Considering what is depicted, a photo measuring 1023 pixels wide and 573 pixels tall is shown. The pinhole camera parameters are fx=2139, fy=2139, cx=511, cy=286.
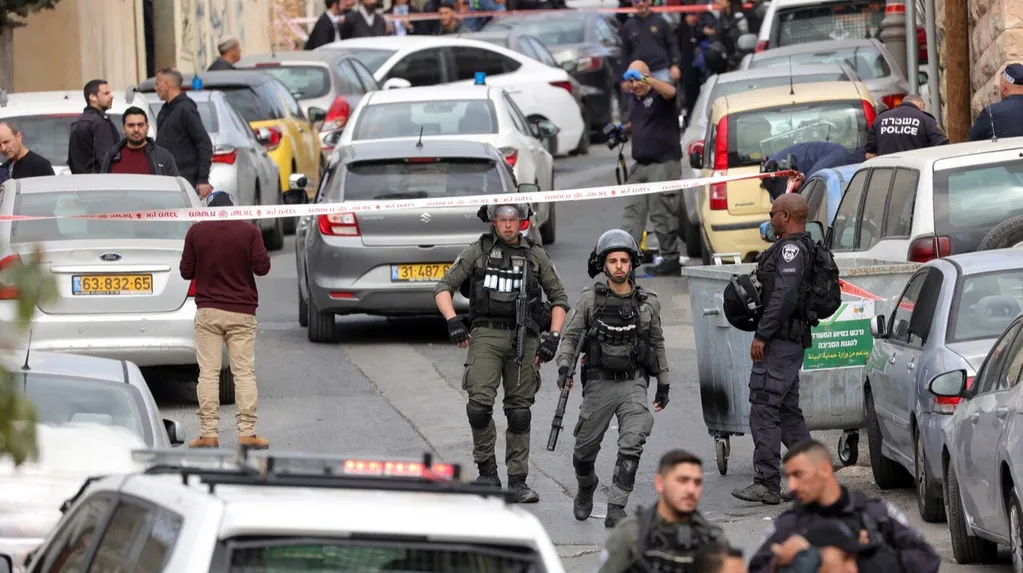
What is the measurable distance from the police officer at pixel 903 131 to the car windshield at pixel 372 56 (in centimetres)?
1211

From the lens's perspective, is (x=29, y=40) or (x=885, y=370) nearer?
(x=885, y=370)

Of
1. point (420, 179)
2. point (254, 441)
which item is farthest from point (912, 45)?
point (254, 441)

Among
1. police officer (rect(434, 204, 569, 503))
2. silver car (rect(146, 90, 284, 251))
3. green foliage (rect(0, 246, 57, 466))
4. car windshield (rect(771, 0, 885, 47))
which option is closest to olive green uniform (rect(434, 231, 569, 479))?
police officer (rect(434, 204, 569, 503))

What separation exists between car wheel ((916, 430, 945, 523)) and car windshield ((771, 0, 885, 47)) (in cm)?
1597

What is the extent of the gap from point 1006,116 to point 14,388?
37.2ft

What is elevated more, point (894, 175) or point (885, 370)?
point (894, 175)

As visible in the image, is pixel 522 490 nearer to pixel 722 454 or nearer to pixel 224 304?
pixel 722 454

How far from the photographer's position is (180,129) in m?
17.1

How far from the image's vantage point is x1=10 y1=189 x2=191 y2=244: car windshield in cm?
1384

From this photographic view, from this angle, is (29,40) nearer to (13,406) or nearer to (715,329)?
(715,329)

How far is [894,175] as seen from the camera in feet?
43.5

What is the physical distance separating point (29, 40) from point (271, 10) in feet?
42.8

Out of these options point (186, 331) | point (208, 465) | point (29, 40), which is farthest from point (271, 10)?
point (208, 465)

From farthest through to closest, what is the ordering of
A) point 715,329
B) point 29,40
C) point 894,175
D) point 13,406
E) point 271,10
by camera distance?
point 271,10, point 29,40, point 894,175, point 715,329, point 13,406
